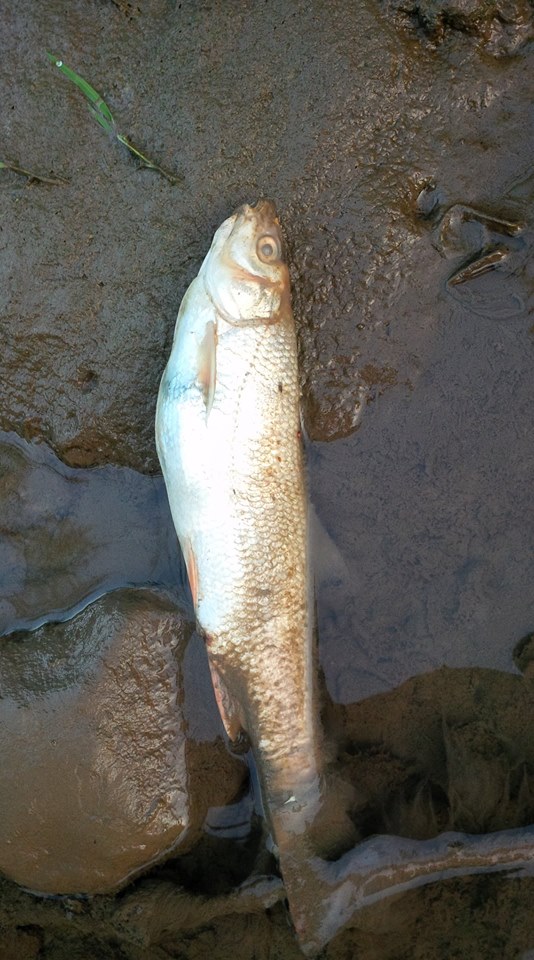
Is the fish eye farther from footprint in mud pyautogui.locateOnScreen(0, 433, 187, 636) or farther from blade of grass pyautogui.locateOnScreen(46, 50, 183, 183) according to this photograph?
footprint in mud pyautogui.locateOnScreen(0, 433, 187, 636)

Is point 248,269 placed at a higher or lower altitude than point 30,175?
lower

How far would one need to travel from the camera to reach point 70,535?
12.0ft

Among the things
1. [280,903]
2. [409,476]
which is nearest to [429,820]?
[280,903]

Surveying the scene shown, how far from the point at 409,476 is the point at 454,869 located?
6.31 feet

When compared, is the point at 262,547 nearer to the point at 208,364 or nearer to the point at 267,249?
the point at 208,364

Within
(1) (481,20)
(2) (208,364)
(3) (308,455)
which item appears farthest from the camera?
(3) (308,455)

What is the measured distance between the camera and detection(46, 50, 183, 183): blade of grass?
3365mm

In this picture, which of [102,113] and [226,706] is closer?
[226,706]

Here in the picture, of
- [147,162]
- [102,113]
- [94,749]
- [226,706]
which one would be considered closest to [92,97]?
[102,113]

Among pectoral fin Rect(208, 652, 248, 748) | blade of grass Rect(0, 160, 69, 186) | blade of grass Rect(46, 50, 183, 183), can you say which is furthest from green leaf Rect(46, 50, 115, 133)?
pectoral fin Rect(208, 652, 248, 748)

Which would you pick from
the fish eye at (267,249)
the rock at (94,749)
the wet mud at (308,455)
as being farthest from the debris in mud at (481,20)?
the rock at (94,749)

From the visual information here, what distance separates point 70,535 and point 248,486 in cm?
112

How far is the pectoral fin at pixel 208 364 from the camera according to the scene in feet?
9.95

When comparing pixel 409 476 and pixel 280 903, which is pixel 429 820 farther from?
pixel 409 476
